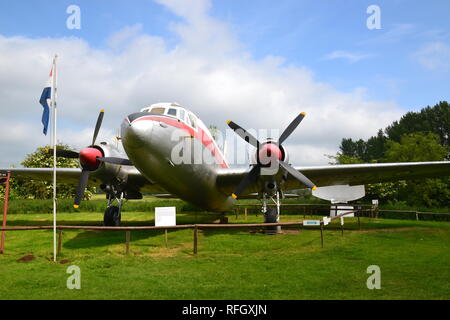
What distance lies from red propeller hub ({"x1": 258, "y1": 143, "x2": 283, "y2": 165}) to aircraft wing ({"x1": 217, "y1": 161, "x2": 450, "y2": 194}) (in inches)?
51.7

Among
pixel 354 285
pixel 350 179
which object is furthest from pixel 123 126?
pixel 350 179

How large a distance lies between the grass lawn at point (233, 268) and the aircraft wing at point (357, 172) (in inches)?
126

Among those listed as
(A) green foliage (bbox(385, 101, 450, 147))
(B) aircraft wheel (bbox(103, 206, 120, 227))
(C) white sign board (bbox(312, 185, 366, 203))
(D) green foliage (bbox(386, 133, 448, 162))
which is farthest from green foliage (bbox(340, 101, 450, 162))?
(B) aircraft wheel (bbox(103, 206, 120, 227))

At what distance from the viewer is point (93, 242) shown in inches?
458

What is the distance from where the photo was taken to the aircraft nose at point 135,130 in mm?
9477

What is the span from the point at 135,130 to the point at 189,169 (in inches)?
129

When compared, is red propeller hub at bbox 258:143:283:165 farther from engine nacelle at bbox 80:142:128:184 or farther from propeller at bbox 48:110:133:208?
engine nacelle at bbox 80:142:128:184

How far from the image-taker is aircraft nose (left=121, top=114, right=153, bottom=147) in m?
9.48

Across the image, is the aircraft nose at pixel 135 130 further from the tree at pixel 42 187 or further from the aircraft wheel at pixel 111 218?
the tree at pixel 42 187

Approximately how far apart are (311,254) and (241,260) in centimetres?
217

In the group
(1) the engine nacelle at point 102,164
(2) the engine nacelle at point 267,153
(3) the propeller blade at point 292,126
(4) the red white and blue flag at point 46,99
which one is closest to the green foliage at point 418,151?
(3) the propeller blade at point 292,126

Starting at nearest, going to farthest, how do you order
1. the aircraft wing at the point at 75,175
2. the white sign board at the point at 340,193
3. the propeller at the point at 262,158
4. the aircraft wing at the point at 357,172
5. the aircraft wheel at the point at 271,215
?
the propeller at the point at 262,158
the aircraft wheel at the point at 271,215
the aircraft wing at the point at 357,172
the aircraft wing at the point at 75,175
the white sign board at the point at 340,193
